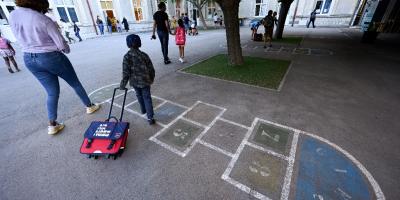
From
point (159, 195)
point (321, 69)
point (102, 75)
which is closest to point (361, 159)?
point (159, 195)

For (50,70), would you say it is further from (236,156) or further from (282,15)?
(282,15)

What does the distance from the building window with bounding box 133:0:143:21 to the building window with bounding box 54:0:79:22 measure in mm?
7541

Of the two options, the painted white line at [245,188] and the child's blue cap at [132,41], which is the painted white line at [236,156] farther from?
the child's blue cap at [132,41]

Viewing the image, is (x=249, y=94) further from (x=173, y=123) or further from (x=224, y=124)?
(x=173, y=123)

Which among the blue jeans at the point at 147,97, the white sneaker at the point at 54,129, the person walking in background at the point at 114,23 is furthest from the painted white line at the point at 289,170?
the person walking in background at the point at 114,23

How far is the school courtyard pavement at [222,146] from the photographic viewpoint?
231 cm

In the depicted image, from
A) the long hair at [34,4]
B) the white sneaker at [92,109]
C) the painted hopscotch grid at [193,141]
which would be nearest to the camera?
the long hair at [34,4]

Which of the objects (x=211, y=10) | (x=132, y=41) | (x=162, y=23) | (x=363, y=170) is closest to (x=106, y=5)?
(x=162, y=23)

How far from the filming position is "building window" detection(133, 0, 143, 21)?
23.9 meters

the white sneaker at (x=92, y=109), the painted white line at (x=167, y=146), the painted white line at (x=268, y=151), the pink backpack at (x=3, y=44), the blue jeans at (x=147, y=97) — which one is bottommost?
the painted white line at (x=167, y=146)

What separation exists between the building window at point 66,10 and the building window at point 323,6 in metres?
30.2

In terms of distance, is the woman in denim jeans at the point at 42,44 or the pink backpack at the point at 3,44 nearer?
the woman in denim jeans at the point at 42,44

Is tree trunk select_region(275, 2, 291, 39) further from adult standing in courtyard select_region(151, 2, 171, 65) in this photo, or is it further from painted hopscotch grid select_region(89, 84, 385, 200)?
painted hopscotch grid select_region(89, 84, 385, 200)

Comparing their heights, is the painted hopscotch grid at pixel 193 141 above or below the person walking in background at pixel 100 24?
below
